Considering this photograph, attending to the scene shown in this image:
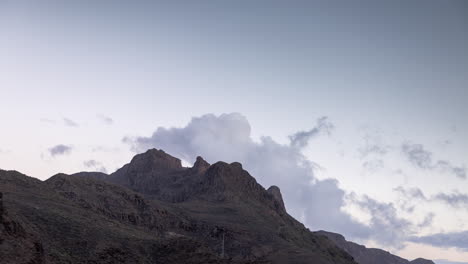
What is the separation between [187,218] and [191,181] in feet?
175

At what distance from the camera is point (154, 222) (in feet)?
384

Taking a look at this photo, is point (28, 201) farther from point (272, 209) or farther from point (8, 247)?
point (272, 209)

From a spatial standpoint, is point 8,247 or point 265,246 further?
point 265,246

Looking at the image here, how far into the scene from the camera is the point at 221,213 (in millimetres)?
144875

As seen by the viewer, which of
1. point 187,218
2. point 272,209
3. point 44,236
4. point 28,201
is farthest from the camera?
point 272,209

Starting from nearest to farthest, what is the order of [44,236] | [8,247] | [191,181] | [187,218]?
[8,247], [44,236], [187,218], [191,181]

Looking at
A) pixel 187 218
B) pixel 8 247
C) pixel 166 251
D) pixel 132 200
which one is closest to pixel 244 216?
pixel 187 218

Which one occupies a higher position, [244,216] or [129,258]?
[244,216]

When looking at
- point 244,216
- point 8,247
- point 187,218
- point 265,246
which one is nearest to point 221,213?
point 244,216

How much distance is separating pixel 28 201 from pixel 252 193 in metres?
111

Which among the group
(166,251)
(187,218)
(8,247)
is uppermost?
(187,218)

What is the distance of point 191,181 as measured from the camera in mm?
183500

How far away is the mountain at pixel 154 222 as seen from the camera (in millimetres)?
58562

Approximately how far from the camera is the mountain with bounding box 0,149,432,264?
58.6 m
